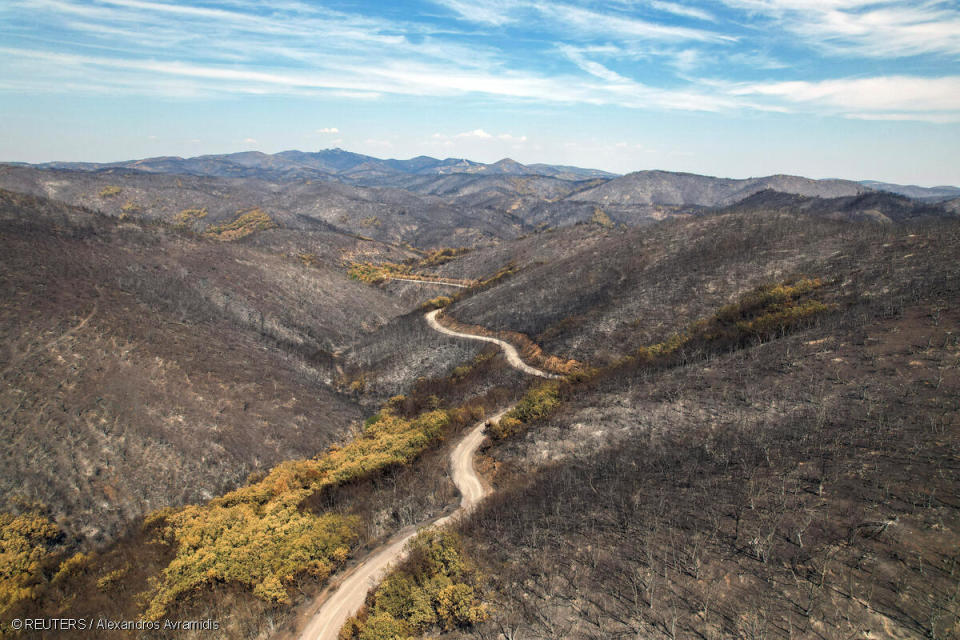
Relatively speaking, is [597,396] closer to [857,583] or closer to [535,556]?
[535,556]

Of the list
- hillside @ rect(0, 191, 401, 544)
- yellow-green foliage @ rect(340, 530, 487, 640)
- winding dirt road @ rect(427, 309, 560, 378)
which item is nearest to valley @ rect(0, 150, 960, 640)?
yellow-green foliage @ rect(340, 530, 487, 640)

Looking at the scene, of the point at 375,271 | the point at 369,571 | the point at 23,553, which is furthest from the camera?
the point at 375,271

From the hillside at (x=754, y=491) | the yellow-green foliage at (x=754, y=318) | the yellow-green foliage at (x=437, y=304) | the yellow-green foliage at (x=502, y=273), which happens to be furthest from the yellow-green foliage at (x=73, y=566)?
the yellow-green foliage at (x=502, y=273)

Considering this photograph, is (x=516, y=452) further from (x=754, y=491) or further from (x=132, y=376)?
(x=132, y=376)

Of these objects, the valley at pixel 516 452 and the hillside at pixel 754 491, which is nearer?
the hillside at pixel 754 491

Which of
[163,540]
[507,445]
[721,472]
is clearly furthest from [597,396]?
[163,540]

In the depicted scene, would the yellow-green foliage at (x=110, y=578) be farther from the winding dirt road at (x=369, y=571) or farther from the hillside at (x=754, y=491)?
the hillside at (x=754, y=491)

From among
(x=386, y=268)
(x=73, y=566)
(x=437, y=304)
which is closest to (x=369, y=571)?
(x=73, y=566)

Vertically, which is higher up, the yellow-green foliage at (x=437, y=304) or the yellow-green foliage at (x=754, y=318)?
the yellow-green foliage at (x=754, y=318)
